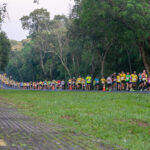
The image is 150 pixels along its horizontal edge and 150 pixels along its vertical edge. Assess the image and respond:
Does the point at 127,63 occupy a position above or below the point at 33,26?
below

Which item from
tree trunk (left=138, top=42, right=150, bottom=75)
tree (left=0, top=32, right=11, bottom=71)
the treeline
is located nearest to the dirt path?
the treeline

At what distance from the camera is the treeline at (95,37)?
27.7m

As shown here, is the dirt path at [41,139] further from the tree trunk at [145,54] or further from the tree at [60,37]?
the tree at [60,37]

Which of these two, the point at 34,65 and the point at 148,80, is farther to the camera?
the point at 34,65

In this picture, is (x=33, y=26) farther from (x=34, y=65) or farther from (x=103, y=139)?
(x=103, y=139)

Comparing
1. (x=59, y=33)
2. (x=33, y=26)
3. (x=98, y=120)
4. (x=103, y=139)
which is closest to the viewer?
(x=103, y=139)

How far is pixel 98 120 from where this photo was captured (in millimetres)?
10633

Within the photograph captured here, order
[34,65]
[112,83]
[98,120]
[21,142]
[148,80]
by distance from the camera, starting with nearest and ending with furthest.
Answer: [21,142], [98,120], [148,80], [112,83], [34,65]

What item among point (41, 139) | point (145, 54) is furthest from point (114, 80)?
point (41, 139)

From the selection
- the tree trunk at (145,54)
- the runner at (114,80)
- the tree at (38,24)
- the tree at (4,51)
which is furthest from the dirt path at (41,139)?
the tree at (38,24)

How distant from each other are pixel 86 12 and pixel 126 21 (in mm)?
3645

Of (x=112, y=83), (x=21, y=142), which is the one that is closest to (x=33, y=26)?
(x=112, y=83)

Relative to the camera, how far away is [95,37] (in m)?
43.0

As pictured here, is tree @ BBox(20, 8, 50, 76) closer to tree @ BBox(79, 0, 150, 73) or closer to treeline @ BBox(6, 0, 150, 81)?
treeline @ BBox(6, 0, 150, 81)
